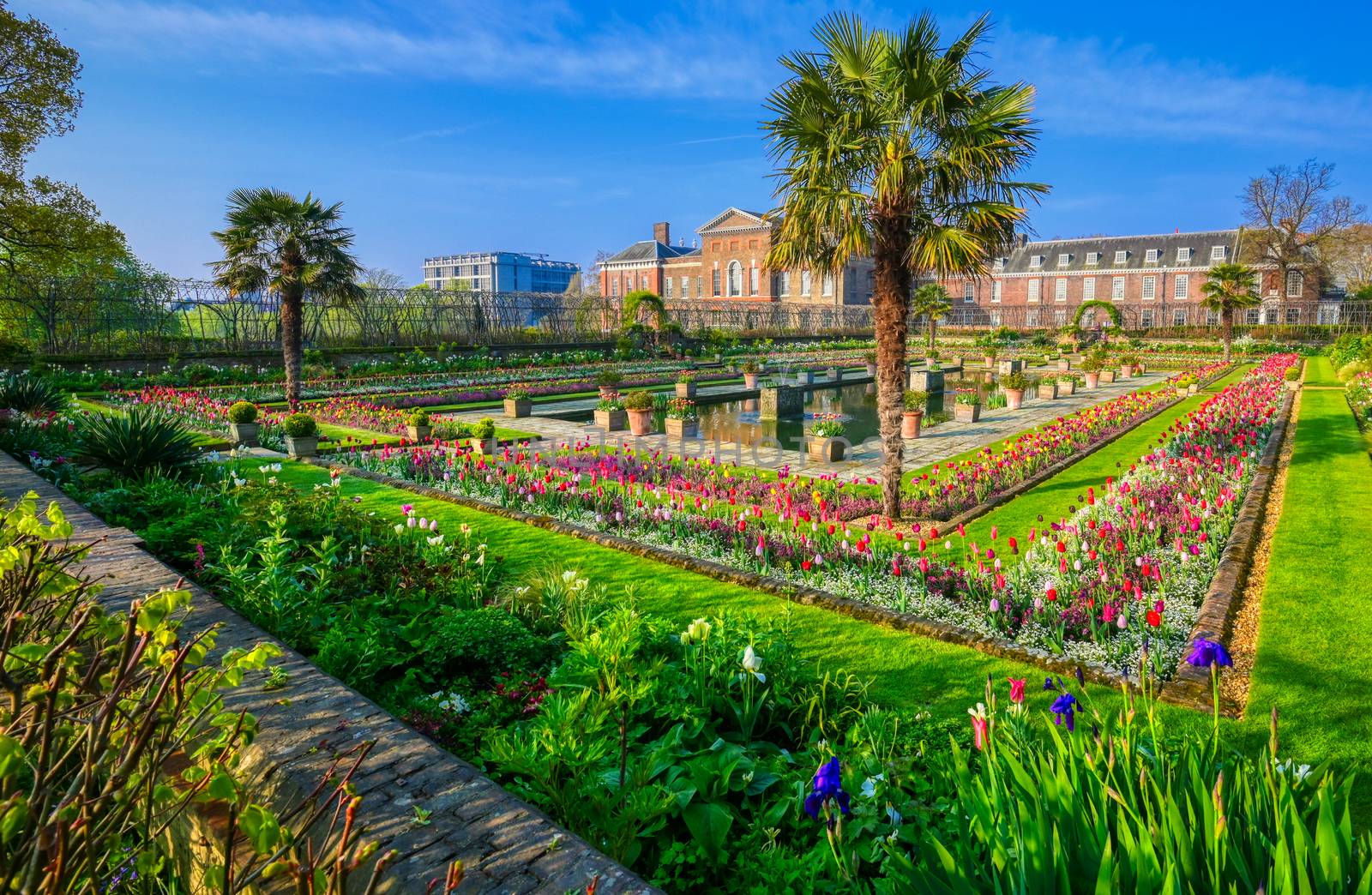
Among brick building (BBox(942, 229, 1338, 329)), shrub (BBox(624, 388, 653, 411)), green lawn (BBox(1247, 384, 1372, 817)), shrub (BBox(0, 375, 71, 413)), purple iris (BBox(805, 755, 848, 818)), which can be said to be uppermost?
brick building (BBox(942, 229, 1338, 329))

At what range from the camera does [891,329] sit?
27.7 feet

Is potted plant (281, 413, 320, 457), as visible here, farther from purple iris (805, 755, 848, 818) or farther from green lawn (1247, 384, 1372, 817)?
green lawn (1247, 384, 1372, 817)

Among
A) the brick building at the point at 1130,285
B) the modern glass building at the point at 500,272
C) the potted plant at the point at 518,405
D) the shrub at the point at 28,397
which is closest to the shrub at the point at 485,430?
the potted plant at the point at 518,405

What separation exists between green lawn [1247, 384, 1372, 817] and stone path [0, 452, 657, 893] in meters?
2.71

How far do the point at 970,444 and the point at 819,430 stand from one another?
3.32 metres

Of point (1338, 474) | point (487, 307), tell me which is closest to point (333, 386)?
point (487, 307)

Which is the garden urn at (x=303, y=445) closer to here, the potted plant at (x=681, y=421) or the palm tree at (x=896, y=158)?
the potted plant at (x=681, y=421)

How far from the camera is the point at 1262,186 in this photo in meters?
53.6

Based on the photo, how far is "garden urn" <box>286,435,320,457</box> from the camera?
1280cm

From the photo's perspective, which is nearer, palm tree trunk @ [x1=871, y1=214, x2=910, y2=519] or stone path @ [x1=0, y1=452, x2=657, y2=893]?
stone path @ [x1=0, y1=452, x2=657, y2=893]

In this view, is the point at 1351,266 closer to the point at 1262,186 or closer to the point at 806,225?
the point at 1262,186

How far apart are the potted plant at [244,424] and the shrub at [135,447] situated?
4.39 meters

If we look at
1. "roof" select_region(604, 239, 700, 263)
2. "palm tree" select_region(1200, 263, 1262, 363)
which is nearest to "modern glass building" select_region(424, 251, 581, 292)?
"roof" select_region(604, 239, 700, 263)

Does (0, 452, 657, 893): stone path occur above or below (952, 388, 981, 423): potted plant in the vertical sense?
below
